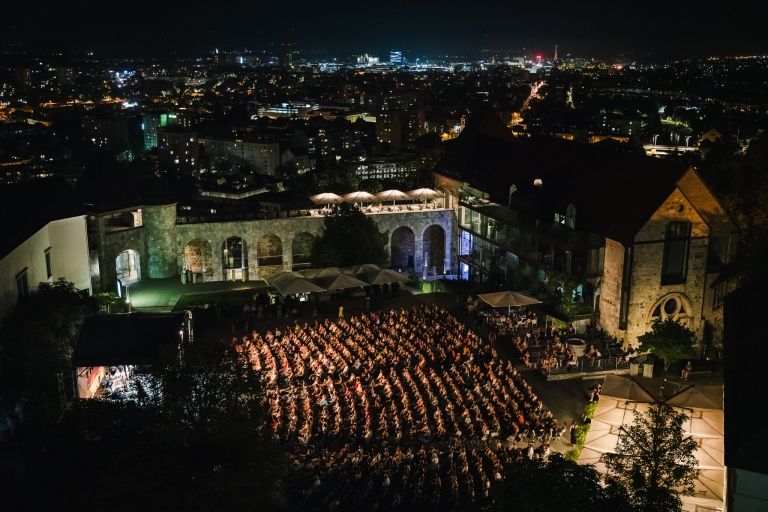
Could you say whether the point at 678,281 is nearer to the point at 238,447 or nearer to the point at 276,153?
the point at 238,447

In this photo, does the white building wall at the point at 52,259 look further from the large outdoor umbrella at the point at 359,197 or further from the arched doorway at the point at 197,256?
the large outdoor umbrella at the point at 359,197

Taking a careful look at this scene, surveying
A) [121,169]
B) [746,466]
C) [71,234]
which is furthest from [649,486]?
[121,169]

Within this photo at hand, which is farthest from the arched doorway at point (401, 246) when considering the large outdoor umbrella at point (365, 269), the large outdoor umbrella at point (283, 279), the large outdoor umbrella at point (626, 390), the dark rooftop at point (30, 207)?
the large outdoor umbrella at point (626, 390)

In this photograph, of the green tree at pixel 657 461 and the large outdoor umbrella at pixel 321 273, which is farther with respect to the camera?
the large outdoor umbrella at pixel 321 273

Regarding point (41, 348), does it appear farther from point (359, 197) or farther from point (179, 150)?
point (179, 150)

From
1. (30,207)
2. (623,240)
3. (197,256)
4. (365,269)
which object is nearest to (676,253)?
(623,240)

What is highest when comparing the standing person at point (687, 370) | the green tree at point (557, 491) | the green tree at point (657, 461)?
the green tree at point (557, 491)

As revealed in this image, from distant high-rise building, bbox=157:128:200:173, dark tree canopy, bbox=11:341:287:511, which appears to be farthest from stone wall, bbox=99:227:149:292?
distant high-rise building, bbox=157:128:200:173
